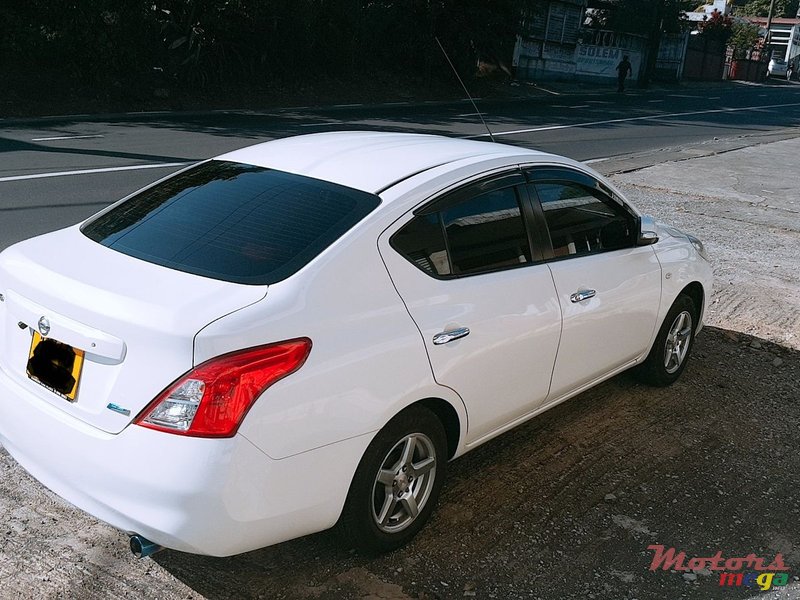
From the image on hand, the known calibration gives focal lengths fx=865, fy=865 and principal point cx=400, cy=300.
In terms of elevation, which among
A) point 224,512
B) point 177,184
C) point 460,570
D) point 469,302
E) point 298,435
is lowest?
point 460,570

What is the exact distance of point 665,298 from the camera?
16.3 ft

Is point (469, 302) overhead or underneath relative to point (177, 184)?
underneath

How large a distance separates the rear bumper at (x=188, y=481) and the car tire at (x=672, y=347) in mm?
2650

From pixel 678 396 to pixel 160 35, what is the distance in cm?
2284

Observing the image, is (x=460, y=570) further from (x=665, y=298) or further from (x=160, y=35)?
(x=160, y=35)

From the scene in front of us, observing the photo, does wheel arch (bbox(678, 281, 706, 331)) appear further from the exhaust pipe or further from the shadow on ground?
the exhaust pipe

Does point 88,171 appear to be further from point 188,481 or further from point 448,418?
point 188,481

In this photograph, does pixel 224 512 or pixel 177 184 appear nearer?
pixel 224 512

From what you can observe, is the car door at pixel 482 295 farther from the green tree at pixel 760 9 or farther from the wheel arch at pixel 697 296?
the green tree at pixel 760 9

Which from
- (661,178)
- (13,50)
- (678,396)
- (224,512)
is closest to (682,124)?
(661,178)

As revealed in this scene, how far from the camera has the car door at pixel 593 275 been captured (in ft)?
13.6

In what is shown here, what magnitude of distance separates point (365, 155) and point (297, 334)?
50.0 inches

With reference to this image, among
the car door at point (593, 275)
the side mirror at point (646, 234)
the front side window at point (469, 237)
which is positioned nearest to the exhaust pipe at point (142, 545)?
the front side window at point (469, 237)

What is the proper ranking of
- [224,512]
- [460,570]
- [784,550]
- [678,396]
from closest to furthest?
[224,512] → [460,570] → [784,550] → [678,396]
